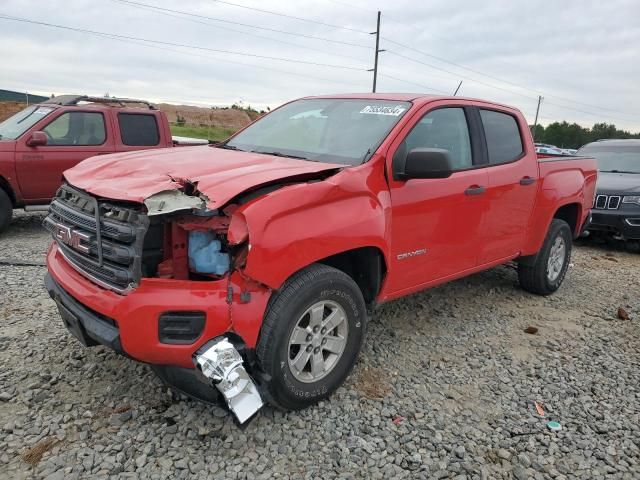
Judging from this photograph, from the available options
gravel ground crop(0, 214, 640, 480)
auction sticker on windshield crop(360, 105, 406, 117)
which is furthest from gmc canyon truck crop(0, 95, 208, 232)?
auction sticker on windshield crop(360, 105, 406, 117)

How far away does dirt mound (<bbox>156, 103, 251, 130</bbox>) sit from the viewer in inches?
1731

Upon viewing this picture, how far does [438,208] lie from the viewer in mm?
3621

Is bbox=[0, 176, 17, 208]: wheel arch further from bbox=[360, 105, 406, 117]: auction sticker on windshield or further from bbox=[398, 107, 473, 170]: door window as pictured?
bbox=[398, 107, 473, 170]: door window

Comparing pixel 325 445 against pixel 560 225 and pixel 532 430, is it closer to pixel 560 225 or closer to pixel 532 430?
pixel 532 430

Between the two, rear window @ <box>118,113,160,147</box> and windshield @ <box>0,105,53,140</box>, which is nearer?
windshield @ <box>0,105,53,140</box>

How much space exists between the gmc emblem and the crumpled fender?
94cm

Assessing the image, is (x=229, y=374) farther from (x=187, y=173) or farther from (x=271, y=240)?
(x=187, y=173)

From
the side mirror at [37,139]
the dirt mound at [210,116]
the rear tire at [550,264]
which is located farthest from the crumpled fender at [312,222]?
the dirt mound at [210,116]

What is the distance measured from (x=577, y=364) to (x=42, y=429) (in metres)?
3.63

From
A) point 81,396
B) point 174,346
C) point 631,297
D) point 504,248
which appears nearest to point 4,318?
point 81,396

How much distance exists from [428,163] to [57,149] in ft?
20.0

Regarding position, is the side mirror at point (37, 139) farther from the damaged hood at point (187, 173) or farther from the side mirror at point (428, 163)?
the side mirror at point (428, 163)

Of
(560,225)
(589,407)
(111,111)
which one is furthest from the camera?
(111,111)

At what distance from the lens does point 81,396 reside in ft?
9.92
